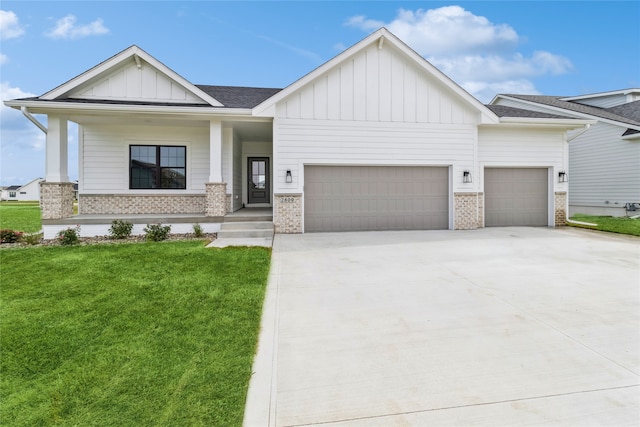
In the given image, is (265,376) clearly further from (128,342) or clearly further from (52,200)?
(52,200)

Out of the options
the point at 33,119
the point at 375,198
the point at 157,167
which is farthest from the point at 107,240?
the point at 375,198

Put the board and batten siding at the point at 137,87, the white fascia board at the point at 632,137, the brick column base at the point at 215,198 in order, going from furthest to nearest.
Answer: the white fascia board at the point at 632,137 → the board and batten siding at the point at 137,87 → the brick column base at the point at 215,198

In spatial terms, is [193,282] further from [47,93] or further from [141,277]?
[47,93]

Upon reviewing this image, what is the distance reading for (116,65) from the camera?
10195mm

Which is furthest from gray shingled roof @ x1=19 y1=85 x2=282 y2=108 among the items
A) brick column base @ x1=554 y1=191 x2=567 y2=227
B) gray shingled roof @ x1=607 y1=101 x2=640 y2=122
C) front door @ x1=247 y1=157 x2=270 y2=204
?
gray shingled roof @ x1=607 y1=101 x2=640 y2=122

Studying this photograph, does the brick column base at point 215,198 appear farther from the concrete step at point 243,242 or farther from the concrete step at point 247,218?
the concrete step at point 243,242

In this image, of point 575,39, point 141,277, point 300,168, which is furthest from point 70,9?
point 575,39

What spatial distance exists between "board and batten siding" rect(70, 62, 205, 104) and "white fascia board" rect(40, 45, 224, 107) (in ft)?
0.75

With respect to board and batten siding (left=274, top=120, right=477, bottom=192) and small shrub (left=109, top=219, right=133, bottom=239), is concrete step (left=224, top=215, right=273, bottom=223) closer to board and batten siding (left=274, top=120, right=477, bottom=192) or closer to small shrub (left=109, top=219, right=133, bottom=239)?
board and batten siding (left=274, top=120, right=477, bottom=192)

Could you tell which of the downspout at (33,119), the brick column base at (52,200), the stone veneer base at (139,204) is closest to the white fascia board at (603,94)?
the stone veneer base at (139,204)

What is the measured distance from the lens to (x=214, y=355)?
2.78 meters

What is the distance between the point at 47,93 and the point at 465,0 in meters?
15.7

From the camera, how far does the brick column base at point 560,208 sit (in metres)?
11.6

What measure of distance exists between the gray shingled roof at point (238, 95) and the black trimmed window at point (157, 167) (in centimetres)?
237
